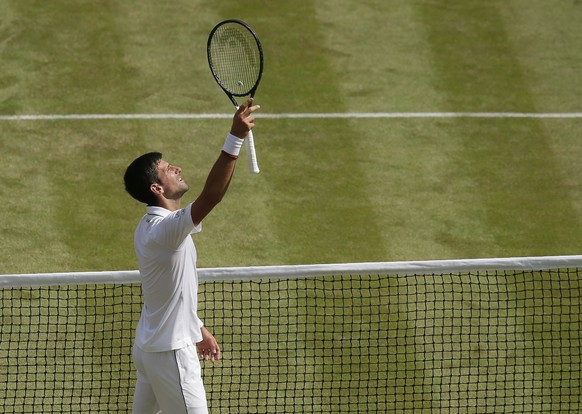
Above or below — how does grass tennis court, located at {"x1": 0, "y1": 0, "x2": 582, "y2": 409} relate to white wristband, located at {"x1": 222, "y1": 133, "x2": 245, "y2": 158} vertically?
below

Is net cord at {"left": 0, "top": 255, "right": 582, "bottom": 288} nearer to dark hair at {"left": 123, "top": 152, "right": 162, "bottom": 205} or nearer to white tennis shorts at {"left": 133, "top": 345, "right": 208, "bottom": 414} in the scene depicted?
white tennis shorts at {"left": 133, "top": 345, "right": 208, "bottom": 414}

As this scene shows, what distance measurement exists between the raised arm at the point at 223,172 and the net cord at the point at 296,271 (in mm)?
2267

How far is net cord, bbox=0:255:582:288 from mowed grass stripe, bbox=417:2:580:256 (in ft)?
9.85

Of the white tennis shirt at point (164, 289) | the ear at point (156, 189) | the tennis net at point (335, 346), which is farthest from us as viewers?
the tennis net at point (335, 346)

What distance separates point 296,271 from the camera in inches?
421

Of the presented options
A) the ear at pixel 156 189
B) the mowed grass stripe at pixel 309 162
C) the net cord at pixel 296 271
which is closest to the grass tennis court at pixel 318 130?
the mowed grass stripe at pixel 309 162

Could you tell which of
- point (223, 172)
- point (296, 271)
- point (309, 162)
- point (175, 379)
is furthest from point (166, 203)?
point (309, 162)

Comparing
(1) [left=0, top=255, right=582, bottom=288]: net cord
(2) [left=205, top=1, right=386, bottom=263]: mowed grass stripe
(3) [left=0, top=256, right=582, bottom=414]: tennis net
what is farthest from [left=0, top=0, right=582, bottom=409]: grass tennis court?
(1) [left=0, top=255, right=582, bottom=288]: net cord

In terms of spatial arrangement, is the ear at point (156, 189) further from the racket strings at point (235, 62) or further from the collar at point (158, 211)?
the racket strings at point (235, 62)

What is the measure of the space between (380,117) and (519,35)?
3027mm

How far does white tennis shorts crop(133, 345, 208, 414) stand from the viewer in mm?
9109

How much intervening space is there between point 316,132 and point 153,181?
719 centimetres

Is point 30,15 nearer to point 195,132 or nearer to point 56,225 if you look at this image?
point 195,132

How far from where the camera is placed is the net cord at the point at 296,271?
34.5ft
